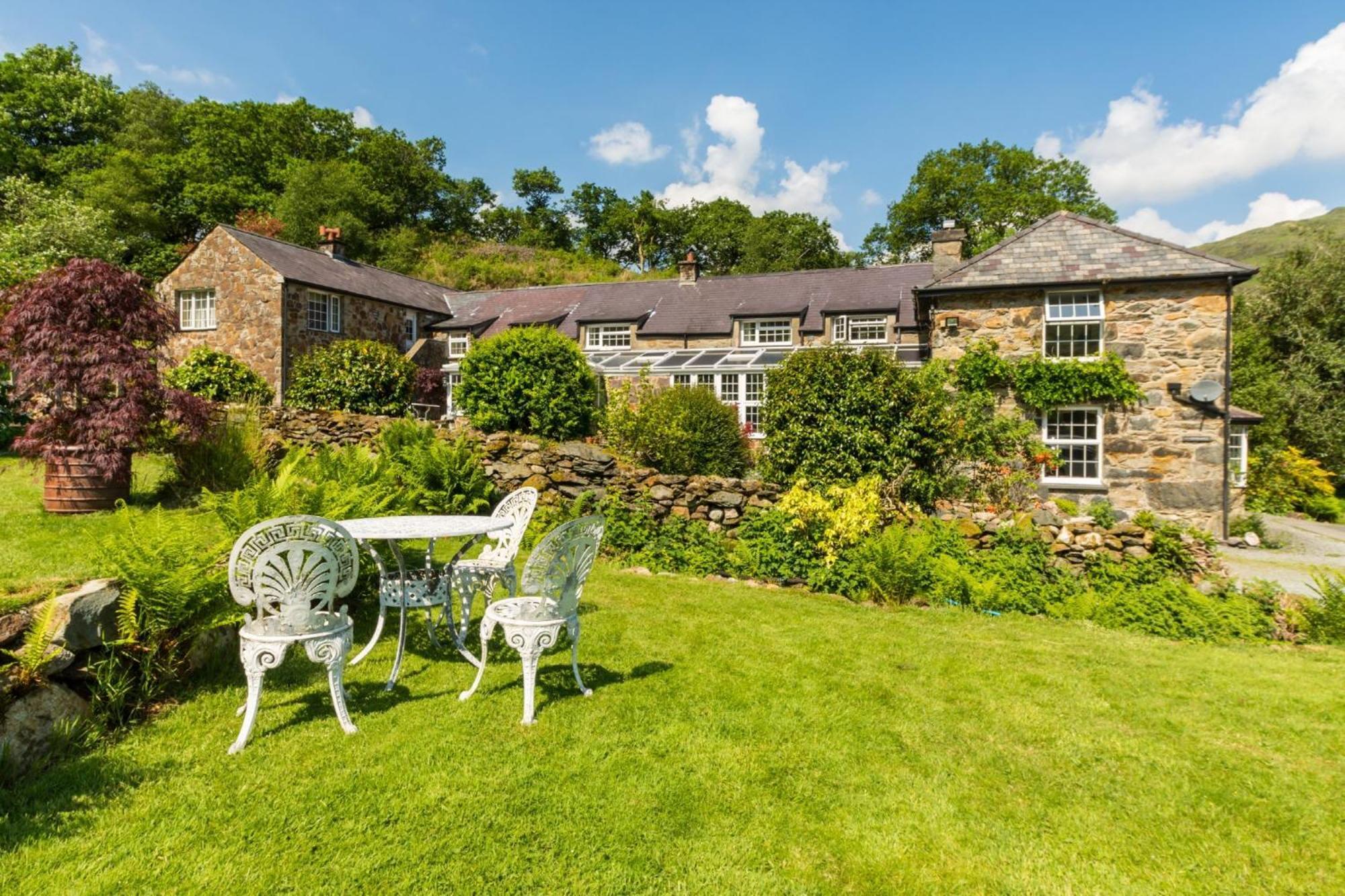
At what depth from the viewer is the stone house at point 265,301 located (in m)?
20.4

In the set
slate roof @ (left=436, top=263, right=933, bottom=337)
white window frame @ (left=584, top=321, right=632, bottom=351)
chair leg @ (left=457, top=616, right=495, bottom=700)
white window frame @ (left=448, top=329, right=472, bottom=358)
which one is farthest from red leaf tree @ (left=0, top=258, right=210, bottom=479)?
white window frame @ (left=448, top=329, right=472, bottom=358)

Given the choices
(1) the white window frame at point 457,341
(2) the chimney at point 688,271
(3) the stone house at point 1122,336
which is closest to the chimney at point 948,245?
(3) the stone house at point 1122,336

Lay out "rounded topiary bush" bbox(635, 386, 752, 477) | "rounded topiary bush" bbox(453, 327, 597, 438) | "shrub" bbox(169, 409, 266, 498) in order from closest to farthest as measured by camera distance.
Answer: "shrub" bbox(169, 409, 266, 498) → "rounded topiary bush" bbox(635, 386, 752, 477) → "rounded topiary bush" bbox(453, 327, 597, 438)

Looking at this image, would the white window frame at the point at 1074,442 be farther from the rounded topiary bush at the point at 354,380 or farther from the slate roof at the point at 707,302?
the rounded topiary bush at the point at 354,380

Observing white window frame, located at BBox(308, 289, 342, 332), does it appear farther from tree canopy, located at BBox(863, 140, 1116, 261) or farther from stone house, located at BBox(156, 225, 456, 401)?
tree canopy, located at BBox(863, 140, 1116, 261)

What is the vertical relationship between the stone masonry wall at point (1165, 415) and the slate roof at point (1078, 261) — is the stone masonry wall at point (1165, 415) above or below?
below

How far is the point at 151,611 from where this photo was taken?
3975 millimetres

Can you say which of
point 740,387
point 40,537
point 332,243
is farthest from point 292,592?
point 332,243

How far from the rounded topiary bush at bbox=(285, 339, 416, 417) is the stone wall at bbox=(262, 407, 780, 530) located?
4278mm

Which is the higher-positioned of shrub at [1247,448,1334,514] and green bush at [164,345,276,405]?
green bush at [164,345,276,405]

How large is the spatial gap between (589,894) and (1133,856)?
2584 millimetres

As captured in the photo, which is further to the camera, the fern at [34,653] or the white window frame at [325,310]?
the white window frame at [325,310]

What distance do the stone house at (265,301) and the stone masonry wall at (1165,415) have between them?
73.6 ft

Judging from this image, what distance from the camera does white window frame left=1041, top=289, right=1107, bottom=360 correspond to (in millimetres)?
13414
